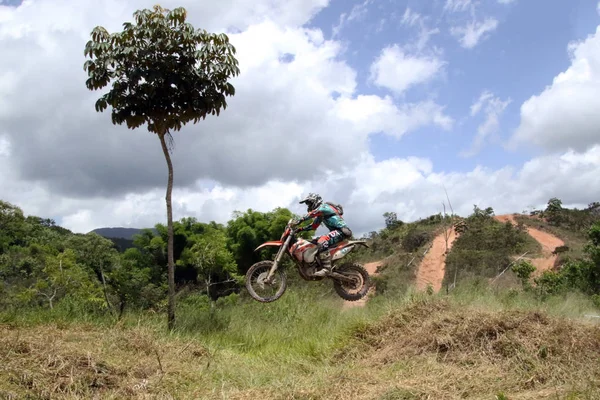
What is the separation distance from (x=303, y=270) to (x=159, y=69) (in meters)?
4.21

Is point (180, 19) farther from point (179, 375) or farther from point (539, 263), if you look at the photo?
point (539, 263)

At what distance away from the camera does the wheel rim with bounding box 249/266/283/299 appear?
7133 mm

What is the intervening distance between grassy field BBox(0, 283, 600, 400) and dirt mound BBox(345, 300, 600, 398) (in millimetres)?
16

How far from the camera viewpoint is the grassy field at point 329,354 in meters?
5.29

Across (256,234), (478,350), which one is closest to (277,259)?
(478,350)

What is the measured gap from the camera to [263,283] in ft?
23.3

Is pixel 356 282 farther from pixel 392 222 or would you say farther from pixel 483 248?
pixel 392 222

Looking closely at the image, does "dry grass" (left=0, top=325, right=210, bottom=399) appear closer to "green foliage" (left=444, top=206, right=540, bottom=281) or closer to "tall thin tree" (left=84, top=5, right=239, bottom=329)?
"tall thin tree" (left=84, top=5, right=239, bottom=329)

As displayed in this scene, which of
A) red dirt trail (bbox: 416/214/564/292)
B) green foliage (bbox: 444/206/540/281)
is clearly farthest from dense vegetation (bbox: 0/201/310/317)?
red dirt trail (bbox: 416/214/564/292)

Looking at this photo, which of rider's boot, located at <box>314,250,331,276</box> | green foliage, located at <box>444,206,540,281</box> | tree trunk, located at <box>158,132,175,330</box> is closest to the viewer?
rider's boot, located at <box>314,250,331,276</box>

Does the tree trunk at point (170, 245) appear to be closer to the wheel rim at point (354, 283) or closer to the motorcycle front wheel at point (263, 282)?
the motorcycle front wheel at point (263, 282)

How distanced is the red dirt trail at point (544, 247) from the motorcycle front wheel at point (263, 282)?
1923cm

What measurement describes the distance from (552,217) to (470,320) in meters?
37.3

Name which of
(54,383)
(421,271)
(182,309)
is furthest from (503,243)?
(54,383)
